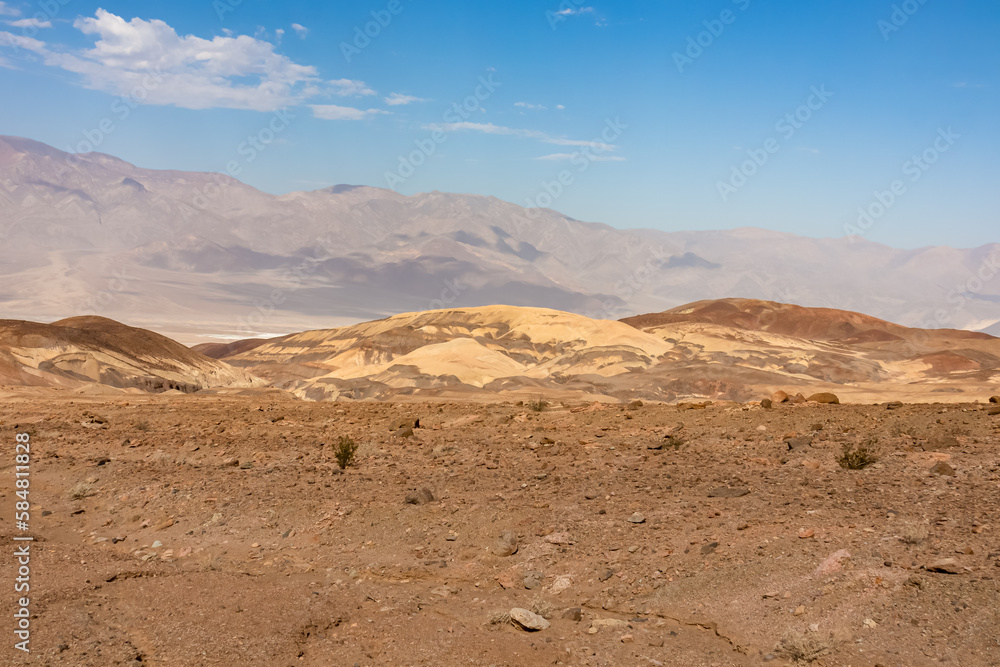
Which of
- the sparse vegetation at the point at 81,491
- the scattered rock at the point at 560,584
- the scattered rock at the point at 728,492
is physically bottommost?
the scattered rock at the point at 560,584

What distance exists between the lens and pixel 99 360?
47844 mm

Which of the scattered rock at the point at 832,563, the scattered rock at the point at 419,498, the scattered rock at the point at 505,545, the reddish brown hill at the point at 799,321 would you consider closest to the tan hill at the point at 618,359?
the reddish brown hill at the point at 799,321

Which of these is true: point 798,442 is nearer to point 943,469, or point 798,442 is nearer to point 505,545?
point 943,469

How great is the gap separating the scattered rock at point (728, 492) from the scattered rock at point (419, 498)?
3200mm

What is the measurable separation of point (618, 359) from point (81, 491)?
50729 mm

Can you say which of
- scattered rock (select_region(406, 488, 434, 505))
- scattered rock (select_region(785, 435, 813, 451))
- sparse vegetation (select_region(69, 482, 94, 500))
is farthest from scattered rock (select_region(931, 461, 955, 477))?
sparse vegetation (select_region(69, 482, 94, 500))

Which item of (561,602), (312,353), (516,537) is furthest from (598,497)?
(312,353)

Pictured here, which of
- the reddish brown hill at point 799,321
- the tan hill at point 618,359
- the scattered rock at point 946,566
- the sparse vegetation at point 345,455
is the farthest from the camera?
the reddish brown hill at point 799,321

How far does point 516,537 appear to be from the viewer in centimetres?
796

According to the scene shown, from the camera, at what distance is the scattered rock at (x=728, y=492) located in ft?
27.9

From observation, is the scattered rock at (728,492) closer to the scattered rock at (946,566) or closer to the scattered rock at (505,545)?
the scattered rock at (505,545)

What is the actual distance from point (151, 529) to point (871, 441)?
28.9 feet

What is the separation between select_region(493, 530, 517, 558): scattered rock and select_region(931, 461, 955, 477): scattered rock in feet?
15.4

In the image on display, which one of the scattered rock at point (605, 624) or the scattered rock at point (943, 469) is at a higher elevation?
the scattered rock at point (943, 469)
